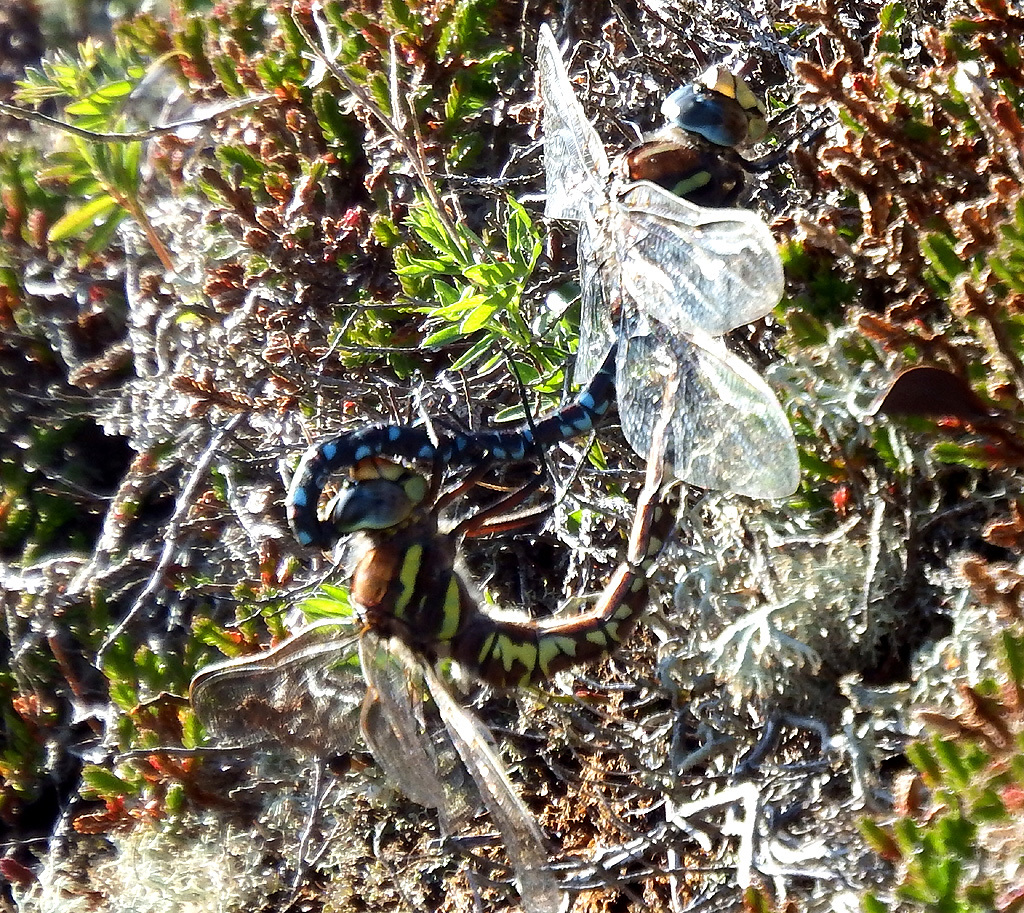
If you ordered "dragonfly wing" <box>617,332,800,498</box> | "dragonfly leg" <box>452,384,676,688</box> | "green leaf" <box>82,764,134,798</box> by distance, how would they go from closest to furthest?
"dragonfly wing" <box>617,332,800,498</box>
"dragonfly leg" <box>452,384,676,688</box>
"green leaf" <box>82,764,134,798</box>

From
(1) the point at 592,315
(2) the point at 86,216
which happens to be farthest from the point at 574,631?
(2) the point at 86,216

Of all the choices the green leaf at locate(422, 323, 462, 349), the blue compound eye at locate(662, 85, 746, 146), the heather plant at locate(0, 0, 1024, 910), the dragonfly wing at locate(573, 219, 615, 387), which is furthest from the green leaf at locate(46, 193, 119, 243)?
the blue compound eye at locate(662, 85, 746, 146)

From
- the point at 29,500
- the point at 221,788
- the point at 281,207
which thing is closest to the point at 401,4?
the point at 281,207

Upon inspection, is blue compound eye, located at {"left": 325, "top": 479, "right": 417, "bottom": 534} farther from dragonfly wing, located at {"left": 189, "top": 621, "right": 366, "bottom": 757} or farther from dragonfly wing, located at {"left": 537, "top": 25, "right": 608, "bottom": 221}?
dragonfly wing, located at {"left": 537, "top": 25, "right": 608, "bottom": 221}

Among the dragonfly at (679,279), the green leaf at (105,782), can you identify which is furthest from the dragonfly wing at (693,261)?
the green leaf at (105,782)

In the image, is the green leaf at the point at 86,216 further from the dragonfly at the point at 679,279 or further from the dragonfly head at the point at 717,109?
the dragonfly head at the point at 717,109

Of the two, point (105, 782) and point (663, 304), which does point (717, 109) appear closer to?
point (663, 304)
